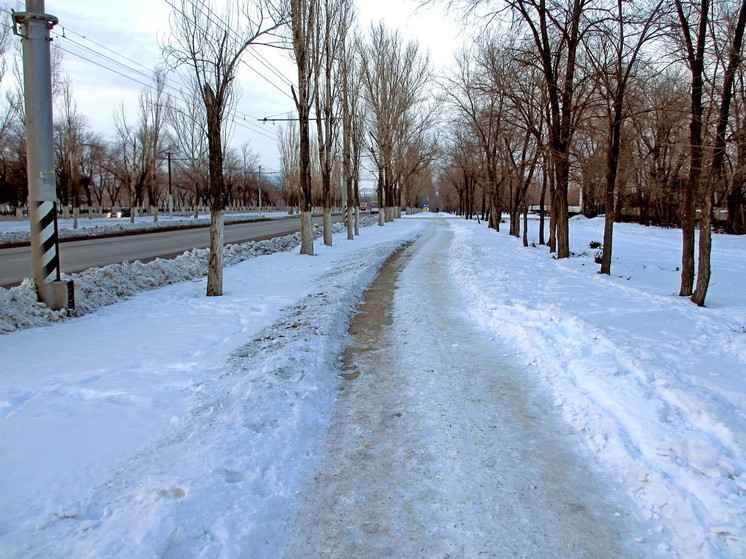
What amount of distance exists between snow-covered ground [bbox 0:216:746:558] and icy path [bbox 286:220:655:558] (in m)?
0.16

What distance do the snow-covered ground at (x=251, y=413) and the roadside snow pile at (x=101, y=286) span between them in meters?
0.26

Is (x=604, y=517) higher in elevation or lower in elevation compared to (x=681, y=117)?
lower

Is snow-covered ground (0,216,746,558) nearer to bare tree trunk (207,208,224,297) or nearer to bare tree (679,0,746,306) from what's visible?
bare tree trunk (207,208,224,297)

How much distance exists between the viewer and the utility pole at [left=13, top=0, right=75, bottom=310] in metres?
7.08

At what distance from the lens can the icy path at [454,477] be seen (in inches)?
100.0

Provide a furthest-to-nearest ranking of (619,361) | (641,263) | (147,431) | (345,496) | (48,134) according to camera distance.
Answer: (641,263)
(48,134)
(619,361)
(147,431)
(345,496)

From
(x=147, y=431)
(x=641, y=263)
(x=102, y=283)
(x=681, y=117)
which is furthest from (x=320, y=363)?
(x=641, y=263)

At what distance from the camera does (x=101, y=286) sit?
866cm

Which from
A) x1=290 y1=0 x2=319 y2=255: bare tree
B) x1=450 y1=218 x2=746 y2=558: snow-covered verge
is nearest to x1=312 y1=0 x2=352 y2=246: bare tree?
x1=290 y1=0 x2=319 y2=255: bare tree

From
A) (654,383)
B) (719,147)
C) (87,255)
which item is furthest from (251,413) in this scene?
(87,255)

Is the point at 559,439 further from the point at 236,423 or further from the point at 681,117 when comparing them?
the point at 681,117

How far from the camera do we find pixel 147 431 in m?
3.63

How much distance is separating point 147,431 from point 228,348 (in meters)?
2.19

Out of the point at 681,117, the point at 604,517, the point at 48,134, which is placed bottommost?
the point at 604,517
